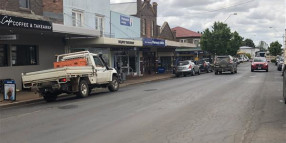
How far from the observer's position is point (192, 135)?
741 cm

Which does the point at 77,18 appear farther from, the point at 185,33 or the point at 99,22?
the point at 185,33

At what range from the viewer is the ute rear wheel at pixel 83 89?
613 inches

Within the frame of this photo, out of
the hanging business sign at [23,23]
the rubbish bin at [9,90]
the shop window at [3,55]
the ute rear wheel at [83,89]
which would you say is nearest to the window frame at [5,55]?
the shop window at [3,55]

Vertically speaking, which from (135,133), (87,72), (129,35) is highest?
(129,35)

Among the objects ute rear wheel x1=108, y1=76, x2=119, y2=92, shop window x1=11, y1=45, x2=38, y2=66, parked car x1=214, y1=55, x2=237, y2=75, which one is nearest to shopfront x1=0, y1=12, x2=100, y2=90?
shop window x1=11, y1=45, x2=38, y2=66

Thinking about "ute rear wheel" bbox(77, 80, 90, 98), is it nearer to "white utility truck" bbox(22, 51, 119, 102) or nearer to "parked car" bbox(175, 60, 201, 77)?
"white utility truck" bbox(22, 51, 119, 102)

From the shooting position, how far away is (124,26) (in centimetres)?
3275

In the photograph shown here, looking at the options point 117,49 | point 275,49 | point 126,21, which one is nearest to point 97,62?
point 117,49

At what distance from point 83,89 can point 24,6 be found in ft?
27.8

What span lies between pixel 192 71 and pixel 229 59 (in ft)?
12.5

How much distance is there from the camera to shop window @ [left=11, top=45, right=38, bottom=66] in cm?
2020

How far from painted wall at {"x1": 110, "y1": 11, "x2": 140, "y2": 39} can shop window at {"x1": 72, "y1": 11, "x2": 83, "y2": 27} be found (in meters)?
4.50

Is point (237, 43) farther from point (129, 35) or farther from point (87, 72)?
point (87, 72)

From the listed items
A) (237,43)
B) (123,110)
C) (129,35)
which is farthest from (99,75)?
(237,43)
